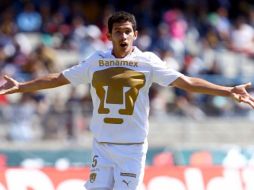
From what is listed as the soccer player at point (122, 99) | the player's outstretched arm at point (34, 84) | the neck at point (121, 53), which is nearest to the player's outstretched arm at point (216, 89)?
the soccer player at point (122, 99)

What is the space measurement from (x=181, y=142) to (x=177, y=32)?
4316 millimetres

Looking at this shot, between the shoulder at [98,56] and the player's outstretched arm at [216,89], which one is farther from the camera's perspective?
the shoulder at [98,56]

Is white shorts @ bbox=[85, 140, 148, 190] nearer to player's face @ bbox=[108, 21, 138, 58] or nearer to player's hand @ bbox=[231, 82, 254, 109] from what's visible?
player's face @ bbox=[108, 21, 138, 58]

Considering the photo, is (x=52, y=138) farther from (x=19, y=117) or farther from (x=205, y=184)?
(x=205, y=184)

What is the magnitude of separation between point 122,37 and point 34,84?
3.19ft

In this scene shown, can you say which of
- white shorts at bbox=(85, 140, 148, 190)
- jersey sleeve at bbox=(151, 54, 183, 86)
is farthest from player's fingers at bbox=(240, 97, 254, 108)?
white shorts at bbox=(85, 140, 148, 190)

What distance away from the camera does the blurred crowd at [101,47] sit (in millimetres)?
16625

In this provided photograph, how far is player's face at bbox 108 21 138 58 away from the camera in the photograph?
28.8 ft

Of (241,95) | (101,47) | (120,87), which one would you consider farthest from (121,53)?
(101,47)

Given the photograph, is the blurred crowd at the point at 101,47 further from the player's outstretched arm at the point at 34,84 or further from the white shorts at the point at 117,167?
the white shorts at the point at 117,167

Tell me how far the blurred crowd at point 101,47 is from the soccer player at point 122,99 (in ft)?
24.9

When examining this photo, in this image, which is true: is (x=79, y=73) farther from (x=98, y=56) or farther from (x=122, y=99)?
(x=122, y=99)

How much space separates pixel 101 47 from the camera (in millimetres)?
19859

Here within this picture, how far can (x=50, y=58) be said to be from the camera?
18750 millimetres
